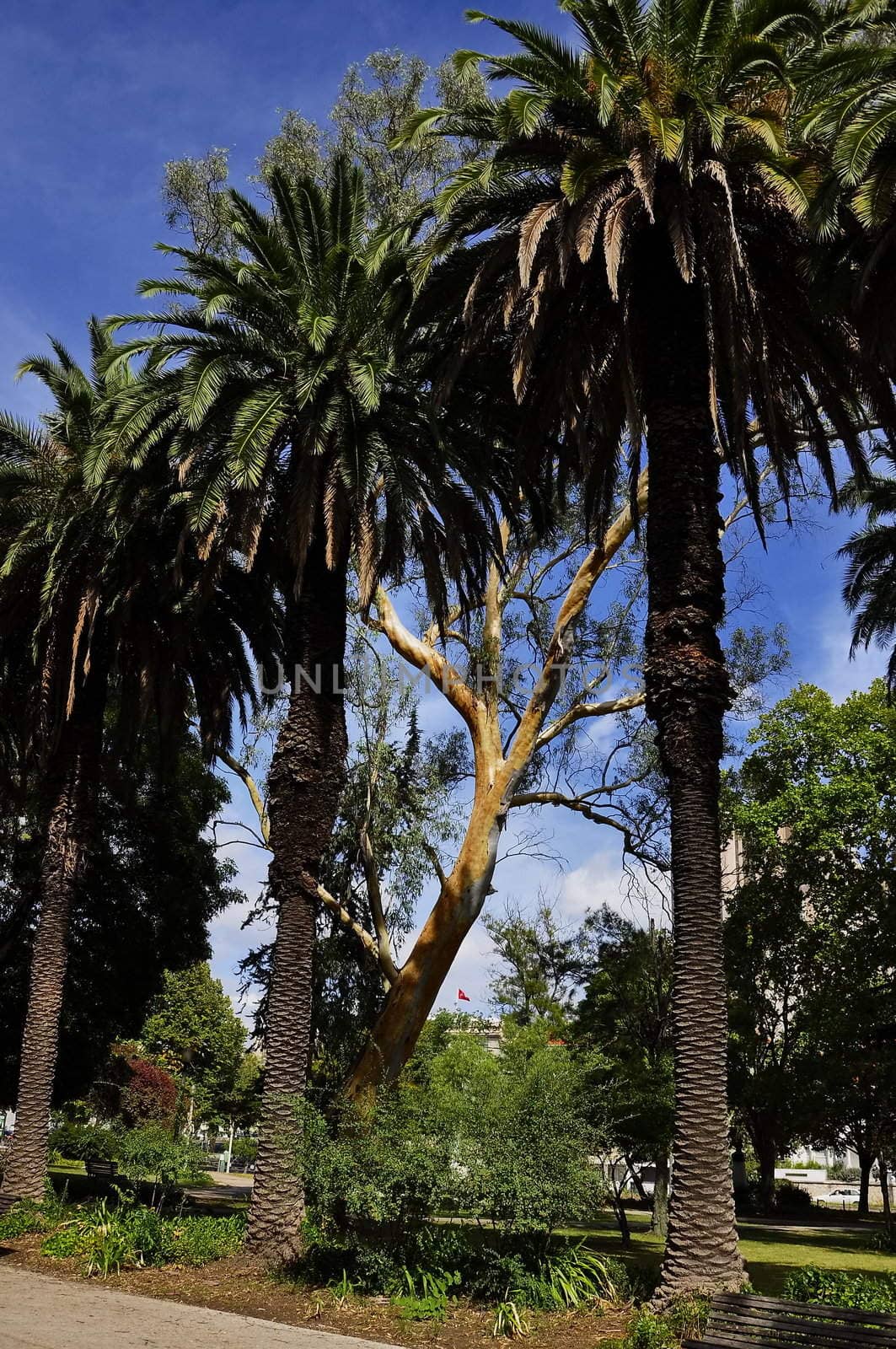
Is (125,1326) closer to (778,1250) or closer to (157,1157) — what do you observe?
(157,1157)

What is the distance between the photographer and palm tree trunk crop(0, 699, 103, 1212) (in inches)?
683

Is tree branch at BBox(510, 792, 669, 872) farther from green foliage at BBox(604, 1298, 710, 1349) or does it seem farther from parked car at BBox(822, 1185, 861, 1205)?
parked car at BBox(822, 1185, 861, 1205)

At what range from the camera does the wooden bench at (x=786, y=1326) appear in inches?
327

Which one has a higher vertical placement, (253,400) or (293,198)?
(293,198)

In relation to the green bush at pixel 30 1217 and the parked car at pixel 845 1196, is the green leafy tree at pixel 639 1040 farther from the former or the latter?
the parked car at pixel 845 1196

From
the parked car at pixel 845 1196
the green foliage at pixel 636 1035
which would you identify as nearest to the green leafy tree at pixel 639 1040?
the green foliage at pixel 636 1035

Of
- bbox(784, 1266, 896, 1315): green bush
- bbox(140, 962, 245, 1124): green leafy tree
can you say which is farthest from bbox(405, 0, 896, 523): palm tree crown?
bbox(140, 962, 245, 1124): green leafy tree

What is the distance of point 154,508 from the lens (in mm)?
18594

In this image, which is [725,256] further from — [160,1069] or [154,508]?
[160,1069]

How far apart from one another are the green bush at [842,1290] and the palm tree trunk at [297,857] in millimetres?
5842

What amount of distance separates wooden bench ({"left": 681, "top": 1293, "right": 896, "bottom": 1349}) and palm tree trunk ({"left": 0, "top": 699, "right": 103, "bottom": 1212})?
1171cm

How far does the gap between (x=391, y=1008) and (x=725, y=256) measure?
1568cm

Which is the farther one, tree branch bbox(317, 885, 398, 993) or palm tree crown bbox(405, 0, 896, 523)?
tree branch bbox(317, 885, 398, 993)

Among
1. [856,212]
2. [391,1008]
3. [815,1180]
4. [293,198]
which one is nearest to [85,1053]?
[391,1008]
